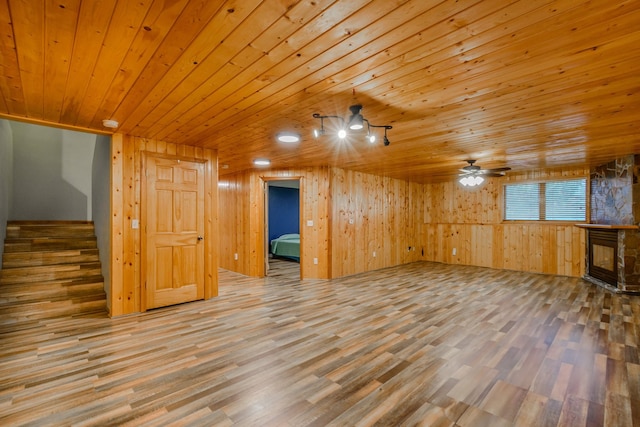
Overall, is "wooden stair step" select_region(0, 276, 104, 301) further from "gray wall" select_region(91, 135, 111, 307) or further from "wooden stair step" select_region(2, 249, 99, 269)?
"wooden stair step" select_region(2, 249, 99, 269)

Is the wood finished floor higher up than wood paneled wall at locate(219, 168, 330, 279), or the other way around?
wood paneled wall at locate(219, 168, 330, 279)

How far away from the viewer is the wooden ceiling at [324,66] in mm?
1586

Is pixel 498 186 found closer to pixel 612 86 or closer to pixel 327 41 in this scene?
pixel 612 86

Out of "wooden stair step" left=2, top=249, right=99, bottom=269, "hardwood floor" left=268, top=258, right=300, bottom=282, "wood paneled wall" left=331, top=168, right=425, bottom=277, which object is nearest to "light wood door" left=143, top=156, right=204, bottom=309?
"wooden stair step" left=2, top=249, right=99, bottom=269

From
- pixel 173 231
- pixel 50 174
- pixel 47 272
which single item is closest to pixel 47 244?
pixel 47 272

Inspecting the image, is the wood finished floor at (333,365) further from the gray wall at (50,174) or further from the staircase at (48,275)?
the gray wall at (50,174)

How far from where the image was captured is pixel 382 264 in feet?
24.5

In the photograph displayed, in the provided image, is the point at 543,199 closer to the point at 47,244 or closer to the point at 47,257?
the point at 47,257

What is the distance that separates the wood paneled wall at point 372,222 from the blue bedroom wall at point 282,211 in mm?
3480

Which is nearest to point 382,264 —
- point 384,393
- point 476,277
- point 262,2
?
point 476,277

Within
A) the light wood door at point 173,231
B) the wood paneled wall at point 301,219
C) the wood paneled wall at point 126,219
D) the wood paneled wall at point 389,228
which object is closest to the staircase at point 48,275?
the wood paneled wall at point 126,219

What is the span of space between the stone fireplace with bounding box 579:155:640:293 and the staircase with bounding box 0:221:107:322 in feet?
26.2

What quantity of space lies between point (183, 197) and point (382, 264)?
493cm

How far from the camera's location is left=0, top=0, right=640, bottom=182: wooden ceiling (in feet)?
5.20
